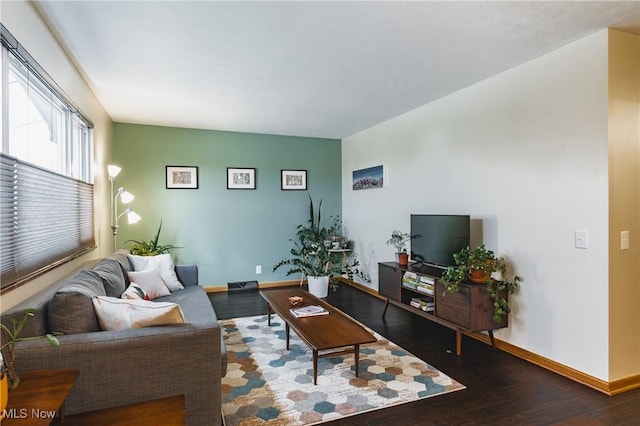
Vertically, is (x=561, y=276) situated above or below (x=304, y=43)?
below

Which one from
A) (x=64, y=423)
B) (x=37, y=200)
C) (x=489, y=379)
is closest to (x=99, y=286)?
(x=37, y=200)

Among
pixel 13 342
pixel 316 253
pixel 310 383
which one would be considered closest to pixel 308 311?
pixel 310 383

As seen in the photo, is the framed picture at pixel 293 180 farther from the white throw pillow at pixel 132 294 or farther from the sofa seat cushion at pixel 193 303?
the white throw pillow at pixel 132 294

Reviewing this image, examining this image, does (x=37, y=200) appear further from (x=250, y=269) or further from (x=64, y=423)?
(x=250, y=269)

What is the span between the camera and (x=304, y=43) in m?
2.58

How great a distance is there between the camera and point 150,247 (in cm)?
491

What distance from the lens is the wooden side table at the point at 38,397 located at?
3.50 ft

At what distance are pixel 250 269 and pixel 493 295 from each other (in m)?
3.68

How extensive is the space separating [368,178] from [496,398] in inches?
138

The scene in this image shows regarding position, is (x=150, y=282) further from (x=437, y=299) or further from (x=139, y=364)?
(x=437, y=299)

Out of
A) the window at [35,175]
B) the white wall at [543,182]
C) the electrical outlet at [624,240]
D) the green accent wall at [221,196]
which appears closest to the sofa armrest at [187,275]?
the window at [35,175]

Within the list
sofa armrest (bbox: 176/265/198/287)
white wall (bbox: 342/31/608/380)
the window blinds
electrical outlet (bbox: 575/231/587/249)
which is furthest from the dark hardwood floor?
sofa armrest (bbox: 176/265/198/287)

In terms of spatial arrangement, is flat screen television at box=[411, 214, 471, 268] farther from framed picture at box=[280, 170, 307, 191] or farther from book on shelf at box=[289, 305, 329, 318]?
framed picture at box=[280, 170, 307, 191]

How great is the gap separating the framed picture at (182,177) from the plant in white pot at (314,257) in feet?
5.88
